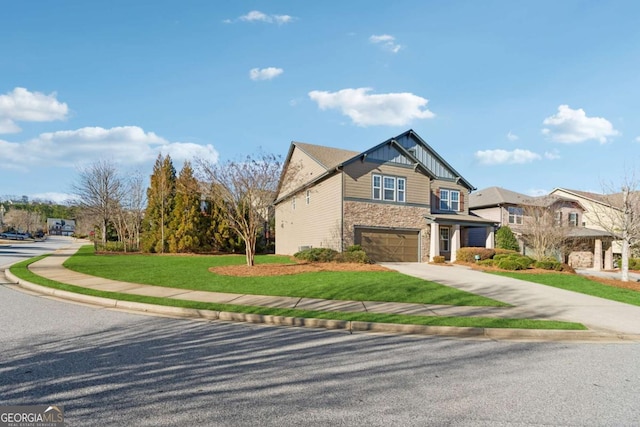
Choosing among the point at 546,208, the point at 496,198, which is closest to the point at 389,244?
the point at 496,198

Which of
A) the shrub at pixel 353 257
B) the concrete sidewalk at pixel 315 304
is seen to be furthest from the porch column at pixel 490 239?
the concrete sidewalk at pixel 315 304

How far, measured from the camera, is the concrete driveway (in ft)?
29.9

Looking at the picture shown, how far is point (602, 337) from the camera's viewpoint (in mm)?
7938

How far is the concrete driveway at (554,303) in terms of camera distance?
9.11m

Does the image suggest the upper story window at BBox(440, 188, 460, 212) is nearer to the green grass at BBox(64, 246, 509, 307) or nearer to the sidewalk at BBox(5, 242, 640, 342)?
the green grass at BBox(64, 246, 509, 307)

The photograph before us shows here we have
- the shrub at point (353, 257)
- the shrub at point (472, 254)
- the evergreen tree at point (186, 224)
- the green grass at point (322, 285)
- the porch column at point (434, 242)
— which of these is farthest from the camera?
the evergreen tree at point (186, 224)

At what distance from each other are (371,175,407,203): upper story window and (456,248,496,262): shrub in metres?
5.24

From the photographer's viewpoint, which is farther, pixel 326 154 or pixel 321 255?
pixel 326 154

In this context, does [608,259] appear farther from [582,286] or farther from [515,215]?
[582,286]

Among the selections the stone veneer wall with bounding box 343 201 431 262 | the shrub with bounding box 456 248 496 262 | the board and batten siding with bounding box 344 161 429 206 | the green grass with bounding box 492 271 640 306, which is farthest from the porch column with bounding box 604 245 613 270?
the board and batten siding with bounding box 344 161 429 206

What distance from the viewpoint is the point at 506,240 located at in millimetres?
29094

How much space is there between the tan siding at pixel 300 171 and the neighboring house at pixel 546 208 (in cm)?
1490

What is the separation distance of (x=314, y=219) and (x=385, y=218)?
205 inches

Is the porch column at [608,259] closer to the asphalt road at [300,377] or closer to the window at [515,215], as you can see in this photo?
the window at [515,215]
